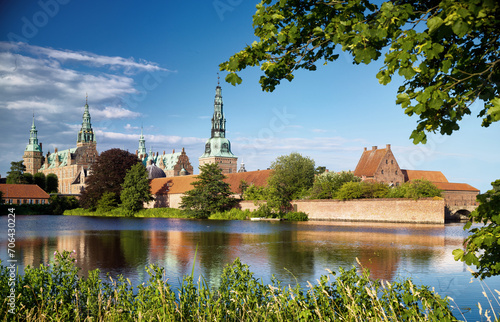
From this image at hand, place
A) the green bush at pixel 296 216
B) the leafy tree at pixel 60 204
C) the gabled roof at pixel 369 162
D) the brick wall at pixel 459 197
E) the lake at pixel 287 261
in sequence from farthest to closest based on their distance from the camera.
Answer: the leafy tree at pixel 60 204, the brick wall at pixel 459 197, the gabled roof at pixel 369 162, the green bush at pixel 296 216, the lake at pixel 287 261

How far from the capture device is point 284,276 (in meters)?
11.6

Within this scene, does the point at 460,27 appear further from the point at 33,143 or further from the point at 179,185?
the point at 33,143

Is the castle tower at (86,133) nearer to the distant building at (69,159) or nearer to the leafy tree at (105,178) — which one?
the distant building at (69,159)

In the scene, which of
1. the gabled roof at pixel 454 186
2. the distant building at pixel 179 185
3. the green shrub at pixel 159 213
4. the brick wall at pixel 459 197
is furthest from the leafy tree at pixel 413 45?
the gabled roof at pixel 454 186

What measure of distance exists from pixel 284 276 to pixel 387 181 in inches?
2173

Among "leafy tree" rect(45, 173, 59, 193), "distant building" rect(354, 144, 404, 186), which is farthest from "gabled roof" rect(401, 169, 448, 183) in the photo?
"leafy tree" rect(45, 173, 59, 193)

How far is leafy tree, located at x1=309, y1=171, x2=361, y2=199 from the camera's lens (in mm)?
48938

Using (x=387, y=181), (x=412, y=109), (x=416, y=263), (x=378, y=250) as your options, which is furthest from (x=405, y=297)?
(x=387, y=181)

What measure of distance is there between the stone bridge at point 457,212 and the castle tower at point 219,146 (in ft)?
197

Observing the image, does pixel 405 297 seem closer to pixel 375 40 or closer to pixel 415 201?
pixel 375 40

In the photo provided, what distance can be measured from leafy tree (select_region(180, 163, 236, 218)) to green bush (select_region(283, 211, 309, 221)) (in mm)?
8187

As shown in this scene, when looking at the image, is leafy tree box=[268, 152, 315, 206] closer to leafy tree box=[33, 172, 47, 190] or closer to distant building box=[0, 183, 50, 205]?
distant building box=[0, 183, 50, 205]

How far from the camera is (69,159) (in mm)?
126500

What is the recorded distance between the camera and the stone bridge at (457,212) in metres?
47.9
